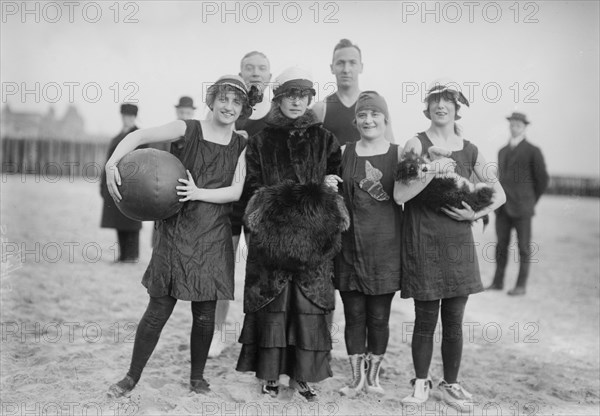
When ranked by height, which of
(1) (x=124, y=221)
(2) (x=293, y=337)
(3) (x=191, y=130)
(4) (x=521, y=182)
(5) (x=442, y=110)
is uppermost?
(5) (x=442, y=110)

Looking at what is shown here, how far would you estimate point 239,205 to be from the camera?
391 cm

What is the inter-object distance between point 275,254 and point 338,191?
62 cm

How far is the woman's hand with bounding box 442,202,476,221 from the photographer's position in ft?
11.2

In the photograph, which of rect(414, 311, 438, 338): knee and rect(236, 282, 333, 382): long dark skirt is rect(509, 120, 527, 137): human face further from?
rect(236, 282, 333, 382): long dark skirt

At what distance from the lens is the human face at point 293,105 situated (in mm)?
3480

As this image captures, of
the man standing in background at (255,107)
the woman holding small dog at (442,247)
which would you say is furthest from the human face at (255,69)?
the woman holding small dog at (442,247)

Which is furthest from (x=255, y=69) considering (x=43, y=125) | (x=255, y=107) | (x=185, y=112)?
(x=43, y=125)

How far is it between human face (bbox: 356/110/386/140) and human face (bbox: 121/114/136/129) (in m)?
3.88

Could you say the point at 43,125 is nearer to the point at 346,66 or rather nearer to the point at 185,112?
the point at 185,112

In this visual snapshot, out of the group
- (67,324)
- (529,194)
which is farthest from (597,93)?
(67,324)

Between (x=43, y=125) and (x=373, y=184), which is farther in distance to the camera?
(x=43, y=125)

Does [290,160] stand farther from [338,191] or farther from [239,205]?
[239,205]

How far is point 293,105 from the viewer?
11.4ft

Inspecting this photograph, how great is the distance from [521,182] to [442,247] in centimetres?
455
